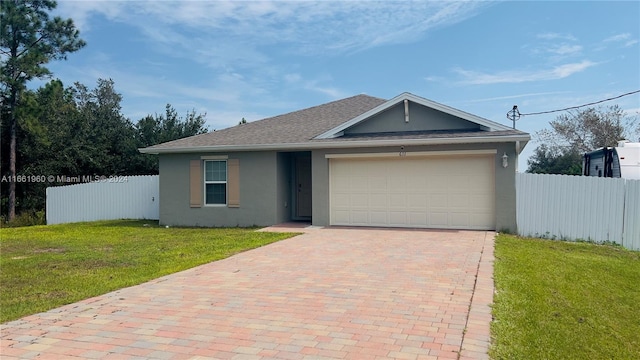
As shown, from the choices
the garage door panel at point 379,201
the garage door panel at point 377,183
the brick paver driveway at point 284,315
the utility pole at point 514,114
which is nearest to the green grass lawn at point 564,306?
the brick paver driveway at point 284,315

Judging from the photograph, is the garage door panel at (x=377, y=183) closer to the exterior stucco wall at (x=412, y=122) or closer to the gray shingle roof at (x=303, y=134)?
the gray shingle roof at (x=303, y=134)

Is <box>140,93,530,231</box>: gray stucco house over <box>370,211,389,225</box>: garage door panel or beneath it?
Result: over

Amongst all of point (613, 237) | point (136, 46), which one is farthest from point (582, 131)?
point (136, 46)

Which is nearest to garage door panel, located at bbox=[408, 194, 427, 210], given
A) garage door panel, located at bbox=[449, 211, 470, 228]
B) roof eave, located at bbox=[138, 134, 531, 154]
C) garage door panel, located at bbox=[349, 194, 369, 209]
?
garage door panel, located at bbox=[449, 211, 470, 228]

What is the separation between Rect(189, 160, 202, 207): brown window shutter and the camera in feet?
48.8

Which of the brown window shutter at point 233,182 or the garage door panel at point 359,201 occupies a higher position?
the brown window shutter at point 233,182

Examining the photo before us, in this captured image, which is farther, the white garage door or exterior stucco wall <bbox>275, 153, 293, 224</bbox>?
exterior stucco wall <bbox>275, 153, 293, 224</bbox>

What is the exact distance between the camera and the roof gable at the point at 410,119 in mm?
12797

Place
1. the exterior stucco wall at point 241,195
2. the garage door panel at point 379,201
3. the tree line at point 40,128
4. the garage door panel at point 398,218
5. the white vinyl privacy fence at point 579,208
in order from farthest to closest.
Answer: the tree line at point 40,128
the exterior stucco wall at point 241,195
the garage door panel at point 379,201
the garage door panel at point 398,218
the white vinyl privacy fence at point 579,208

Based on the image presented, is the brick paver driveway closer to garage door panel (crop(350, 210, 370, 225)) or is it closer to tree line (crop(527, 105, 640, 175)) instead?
garage door panel (crop(350, 210, 370, 225))

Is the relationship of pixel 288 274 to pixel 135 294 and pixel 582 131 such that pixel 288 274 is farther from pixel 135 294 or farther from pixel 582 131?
pixel 582 131

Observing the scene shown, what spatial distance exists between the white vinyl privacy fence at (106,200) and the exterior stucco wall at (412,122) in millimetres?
8910

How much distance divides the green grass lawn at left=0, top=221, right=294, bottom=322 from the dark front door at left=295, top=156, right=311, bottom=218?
8.50 ft

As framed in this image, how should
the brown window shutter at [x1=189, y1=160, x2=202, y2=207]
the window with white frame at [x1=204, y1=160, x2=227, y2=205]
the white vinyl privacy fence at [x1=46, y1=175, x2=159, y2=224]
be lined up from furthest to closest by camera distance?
the white vinyl privacy fence at [x1=46, y1=175, x2=159, y2=224], the brown window shutter at [x1=189, y1=160, x2=202, y2=207], the window with white frame at [x1=204, y1=160, x2=227, y2=205]
